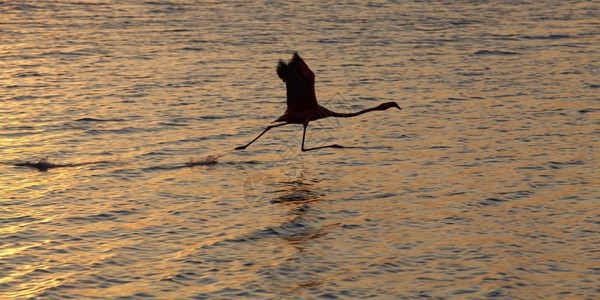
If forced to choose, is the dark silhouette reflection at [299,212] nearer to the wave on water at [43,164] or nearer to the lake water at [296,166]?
the lake water at [296,166]

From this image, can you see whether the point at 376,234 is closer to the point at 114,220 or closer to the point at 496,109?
the point at 114,220

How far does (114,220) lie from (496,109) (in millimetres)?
8635

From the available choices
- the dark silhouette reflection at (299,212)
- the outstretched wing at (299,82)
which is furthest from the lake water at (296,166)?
the outstretched wing at (299,82)

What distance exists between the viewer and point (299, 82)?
46.8 ft

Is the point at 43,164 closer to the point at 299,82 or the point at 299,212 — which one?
the point at 299,82

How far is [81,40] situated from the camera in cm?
2634

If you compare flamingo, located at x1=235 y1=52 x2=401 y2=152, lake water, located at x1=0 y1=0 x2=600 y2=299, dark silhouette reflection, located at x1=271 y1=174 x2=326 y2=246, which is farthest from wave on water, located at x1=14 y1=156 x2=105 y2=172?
dark silhouette reflection, located at x1=271 y1=174 x2=326 y2=246

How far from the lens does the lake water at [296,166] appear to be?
10695 millimetres

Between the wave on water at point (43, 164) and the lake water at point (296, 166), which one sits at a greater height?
the wave on water at point (43, 164)

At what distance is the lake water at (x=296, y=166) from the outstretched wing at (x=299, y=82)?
100cm

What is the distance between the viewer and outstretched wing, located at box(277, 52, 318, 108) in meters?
14.1

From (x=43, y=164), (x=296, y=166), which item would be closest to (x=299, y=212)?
(x=296, y=166)

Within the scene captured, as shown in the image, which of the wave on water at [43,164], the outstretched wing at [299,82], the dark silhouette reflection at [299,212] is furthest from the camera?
the wave on water at [43,164]

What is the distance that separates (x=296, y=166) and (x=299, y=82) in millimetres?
1421
